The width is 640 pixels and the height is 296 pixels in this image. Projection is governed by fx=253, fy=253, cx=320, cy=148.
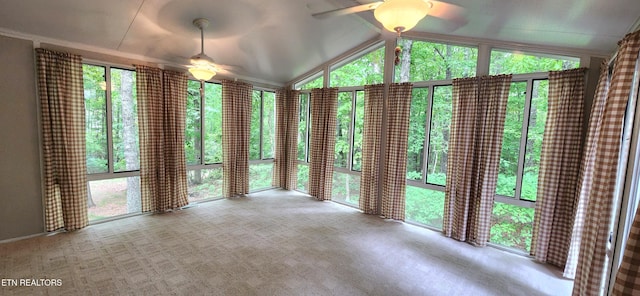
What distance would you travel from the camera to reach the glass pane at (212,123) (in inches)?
189

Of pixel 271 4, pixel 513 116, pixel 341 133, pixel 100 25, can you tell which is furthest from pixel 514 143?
pixel 100 25

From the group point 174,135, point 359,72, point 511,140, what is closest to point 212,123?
point 174,135

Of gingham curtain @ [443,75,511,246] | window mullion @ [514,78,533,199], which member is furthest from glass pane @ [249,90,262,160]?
window mullion @ [514,78,533,199]

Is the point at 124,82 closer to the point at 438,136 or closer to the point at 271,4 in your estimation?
the point at 271,4

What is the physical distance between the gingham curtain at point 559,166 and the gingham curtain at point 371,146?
7.06 feet

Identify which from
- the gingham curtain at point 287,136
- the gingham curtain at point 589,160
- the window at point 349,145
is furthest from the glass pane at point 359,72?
the gingham curtain at point 589,160

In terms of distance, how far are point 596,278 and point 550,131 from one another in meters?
1.72

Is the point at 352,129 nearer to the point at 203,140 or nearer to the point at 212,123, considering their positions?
the point at 212,123

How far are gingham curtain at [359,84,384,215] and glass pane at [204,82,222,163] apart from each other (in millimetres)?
2815

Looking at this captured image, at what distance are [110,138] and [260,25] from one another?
109 inches

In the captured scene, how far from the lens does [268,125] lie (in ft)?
19.3

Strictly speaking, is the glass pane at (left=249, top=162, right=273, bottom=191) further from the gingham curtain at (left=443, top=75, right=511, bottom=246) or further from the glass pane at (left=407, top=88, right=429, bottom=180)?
the gingham curtain at (left=443, top=75, right=511, bottom=246)

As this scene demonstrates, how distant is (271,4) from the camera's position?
2.99 metres

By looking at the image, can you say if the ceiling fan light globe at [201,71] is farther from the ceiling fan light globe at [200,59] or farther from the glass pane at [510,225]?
the glass pane at [510,225]
